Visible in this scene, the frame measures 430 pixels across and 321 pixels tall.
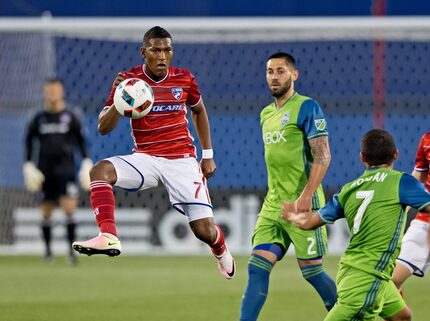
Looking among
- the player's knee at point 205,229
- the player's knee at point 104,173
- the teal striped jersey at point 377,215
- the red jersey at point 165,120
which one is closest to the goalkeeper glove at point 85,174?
the player's knee at point 205,229

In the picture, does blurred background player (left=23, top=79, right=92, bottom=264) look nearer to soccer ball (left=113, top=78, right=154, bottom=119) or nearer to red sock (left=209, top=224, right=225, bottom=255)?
red sock (left=209, top=224, right=225, bottom=255)

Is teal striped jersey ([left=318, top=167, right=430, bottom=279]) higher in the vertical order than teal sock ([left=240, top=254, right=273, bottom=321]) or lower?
higher

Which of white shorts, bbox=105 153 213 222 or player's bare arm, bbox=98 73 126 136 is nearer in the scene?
player's bare arm, bbox=98 73 126 136

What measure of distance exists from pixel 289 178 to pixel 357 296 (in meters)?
1.62

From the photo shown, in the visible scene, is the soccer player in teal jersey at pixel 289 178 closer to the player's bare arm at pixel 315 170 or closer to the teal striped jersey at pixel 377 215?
the player's bare arm at pixel 315 170

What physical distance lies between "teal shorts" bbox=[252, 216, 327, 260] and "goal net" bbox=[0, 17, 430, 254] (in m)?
6.51

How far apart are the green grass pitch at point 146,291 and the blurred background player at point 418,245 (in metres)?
0.90

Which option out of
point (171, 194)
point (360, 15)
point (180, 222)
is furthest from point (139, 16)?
point (171, 194)

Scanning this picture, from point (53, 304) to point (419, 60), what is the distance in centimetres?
691

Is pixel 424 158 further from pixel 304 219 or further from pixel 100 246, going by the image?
pixel 100 246

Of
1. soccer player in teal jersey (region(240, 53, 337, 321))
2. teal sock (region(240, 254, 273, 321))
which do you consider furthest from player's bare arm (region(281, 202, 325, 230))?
teal sock (region(240, 254, 273, 321))

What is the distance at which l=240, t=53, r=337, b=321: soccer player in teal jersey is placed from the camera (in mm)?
7387

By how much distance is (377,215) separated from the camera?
6.25 metres

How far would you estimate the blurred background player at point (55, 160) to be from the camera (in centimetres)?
1410
